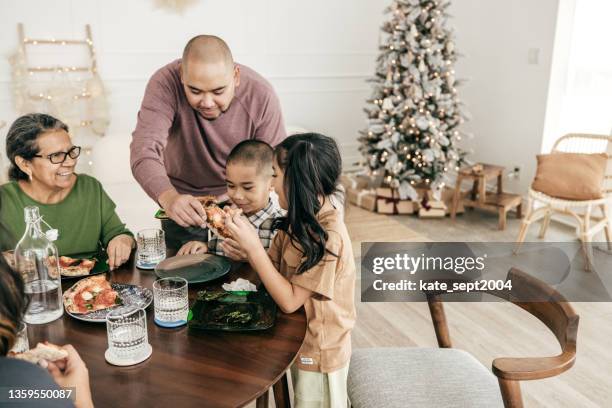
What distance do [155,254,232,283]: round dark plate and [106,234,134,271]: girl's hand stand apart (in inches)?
5.6

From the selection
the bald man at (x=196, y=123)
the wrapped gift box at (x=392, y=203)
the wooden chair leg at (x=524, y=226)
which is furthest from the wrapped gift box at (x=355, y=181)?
the bald man at (x=196, y=123)

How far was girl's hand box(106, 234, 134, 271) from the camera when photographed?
1650 millimetres

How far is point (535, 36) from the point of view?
4520 mm

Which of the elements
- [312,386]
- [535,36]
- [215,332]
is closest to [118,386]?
[215,332]

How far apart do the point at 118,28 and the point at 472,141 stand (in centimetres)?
364

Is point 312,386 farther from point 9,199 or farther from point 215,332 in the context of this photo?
point 9,199

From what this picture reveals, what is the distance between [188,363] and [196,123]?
4.07ft

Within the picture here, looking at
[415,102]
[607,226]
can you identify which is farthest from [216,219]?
[415,102]

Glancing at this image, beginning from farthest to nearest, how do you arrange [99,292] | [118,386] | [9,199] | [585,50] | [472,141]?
[472,141] < [585,50] < [9,199] < [99,292] < [118,386]

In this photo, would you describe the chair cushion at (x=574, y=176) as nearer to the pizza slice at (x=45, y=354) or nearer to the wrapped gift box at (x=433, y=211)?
the wrapped gift box at (x=433, y=211)

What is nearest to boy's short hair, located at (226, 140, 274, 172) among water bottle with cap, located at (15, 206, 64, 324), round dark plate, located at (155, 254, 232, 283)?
round dark plate, located at (155, 254, 232, 283)

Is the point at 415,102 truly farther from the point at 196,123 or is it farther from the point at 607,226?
the point at 196,123

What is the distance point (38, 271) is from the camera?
1.36 m

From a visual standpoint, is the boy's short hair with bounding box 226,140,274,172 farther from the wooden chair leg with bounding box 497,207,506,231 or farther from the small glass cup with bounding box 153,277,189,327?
the wooden chair leg with bounding box 497,207,506,231
